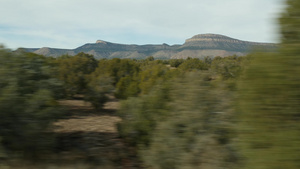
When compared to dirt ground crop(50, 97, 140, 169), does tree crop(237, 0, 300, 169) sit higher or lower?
higher

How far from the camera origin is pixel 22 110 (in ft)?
27.2

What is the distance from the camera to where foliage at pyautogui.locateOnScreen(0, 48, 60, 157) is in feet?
26.3

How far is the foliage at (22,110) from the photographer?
8.02 m

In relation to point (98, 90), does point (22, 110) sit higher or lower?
higher

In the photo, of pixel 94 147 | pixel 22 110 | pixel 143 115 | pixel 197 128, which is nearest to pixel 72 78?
pixel 94 147

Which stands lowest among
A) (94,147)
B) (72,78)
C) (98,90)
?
(94,147)

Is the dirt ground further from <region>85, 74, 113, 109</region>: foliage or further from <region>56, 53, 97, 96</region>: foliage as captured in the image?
<region>56, 53, 97, 96</region>: foliage

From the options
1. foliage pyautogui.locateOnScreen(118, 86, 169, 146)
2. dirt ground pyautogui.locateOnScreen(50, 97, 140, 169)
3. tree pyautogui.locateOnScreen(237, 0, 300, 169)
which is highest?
tree pyautogui.locateOnScreen(237, 0, 300, 169)

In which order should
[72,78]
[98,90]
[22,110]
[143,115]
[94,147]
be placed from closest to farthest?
[22,110] → [143,115] → [94,147] → [98,90] → [72,78]

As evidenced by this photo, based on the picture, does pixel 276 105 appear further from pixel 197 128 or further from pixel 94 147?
pixel 94 147

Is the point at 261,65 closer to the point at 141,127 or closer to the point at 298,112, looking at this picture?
the point at 298,112

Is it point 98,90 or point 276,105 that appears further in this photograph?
point 98,90

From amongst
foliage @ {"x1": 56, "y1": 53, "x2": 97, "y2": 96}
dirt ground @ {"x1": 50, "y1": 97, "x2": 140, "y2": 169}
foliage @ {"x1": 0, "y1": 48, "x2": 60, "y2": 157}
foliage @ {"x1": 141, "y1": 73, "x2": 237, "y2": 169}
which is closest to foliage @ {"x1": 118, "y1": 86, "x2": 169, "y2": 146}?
dirt ground @ {"x1": 50, "y1": 97, "x2": 140, "y2": 169}

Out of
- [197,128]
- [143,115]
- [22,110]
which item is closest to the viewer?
[197,128]
